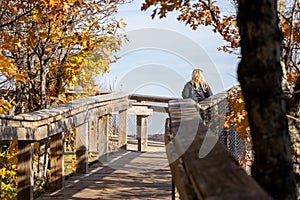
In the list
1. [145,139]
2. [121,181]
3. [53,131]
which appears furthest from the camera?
[145,139]

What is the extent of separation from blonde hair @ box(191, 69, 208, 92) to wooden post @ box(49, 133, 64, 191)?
10.7 feet

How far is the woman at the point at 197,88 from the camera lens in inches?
333

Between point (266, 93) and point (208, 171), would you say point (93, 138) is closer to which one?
point (266, 93)

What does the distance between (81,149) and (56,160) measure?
1196mm

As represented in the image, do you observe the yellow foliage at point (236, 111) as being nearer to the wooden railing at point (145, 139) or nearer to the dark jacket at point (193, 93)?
the wooden railing at point (145, 139)

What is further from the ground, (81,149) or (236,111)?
(236,111)

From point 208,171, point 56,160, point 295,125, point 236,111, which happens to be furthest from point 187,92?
point 208,171

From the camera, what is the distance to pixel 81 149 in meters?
7.23

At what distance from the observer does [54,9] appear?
706cm

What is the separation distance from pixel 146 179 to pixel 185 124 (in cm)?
372

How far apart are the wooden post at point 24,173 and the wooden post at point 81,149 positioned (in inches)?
86.1

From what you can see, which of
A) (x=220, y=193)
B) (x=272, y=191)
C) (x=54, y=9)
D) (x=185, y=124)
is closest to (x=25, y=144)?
(x=185, y=124)

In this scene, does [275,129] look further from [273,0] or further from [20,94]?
[20,94]

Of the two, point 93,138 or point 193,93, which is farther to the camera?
→ point 93,138
